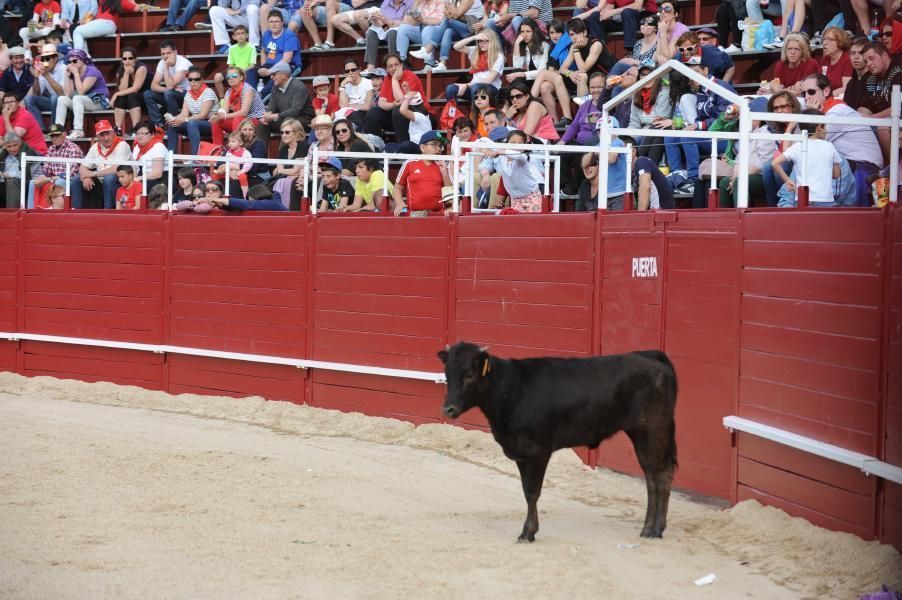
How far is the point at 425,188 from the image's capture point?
12.1 meters

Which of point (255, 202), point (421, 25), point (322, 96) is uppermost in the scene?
point (421, 25)

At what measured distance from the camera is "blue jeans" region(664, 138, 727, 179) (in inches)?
443

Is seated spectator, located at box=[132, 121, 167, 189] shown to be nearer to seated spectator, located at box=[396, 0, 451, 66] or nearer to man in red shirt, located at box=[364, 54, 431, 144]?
man in red shirt, located at box=[364, 54, 431, 144]

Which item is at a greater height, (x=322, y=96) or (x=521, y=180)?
(x=322, y=96)

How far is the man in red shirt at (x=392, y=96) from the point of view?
49.9 ft

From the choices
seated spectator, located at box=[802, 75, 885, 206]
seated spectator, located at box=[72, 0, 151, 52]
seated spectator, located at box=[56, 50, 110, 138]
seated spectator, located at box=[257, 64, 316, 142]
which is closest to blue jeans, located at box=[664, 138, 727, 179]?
seated spectator, located at box=[802, 75, 885, 206]

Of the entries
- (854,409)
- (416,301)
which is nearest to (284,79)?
(416,301)

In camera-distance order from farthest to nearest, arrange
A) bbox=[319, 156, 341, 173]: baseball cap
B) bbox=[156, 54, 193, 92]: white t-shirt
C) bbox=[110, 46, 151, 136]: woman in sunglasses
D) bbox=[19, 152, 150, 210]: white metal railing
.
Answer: bbox=[110, 46, 151, 136]: woman in sunglasses < bbox=[156, 54, 193, 92]: white t-shirt < bbox=[19, 152, 150, 210]: white metal railing < bbox=[319, 156, 341, 173]: baseball cap

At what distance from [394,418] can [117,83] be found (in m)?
10.1

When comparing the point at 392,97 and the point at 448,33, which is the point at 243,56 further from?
the point at 392,97

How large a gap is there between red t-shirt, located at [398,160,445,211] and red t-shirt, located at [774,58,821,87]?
3.09 m

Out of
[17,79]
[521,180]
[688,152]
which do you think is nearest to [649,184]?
[688,152]

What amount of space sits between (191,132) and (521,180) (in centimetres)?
667

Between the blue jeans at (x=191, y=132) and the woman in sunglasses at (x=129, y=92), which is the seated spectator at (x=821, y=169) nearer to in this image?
the blue jeans at (x=191, y=132)
